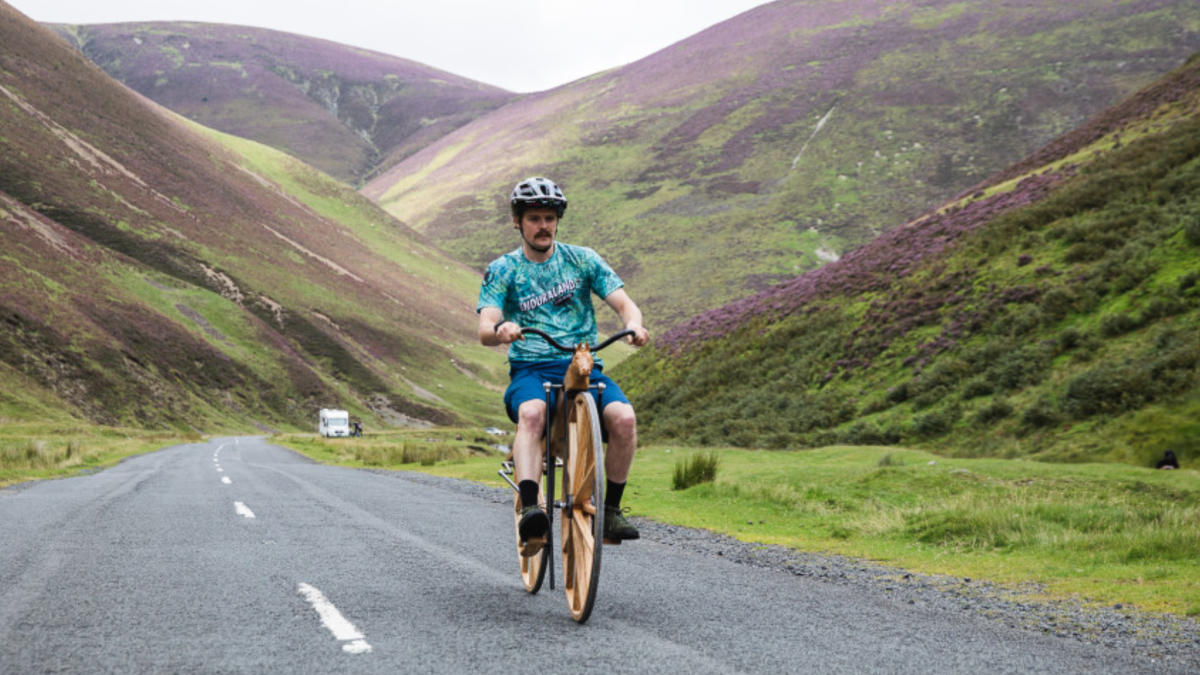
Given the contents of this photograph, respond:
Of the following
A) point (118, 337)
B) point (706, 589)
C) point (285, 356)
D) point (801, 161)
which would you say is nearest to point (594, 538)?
point (706, 589)

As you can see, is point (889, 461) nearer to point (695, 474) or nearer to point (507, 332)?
point (695, 474)

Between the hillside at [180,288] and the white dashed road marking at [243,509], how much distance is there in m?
51.5

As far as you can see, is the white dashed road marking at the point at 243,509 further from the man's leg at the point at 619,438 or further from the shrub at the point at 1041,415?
the shrub at the point at 1041,415

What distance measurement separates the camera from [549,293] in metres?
6.38

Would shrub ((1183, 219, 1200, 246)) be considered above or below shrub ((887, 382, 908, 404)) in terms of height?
above

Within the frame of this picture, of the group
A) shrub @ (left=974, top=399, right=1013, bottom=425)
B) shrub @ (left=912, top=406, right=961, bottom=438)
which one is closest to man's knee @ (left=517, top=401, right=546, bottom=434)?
shrub @ (left=974, top=399, right=1013, bottom=425)

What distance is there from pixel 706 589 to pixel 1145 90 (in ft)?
145

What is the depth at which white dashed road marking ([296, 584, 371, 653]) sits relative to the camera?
4870 mm

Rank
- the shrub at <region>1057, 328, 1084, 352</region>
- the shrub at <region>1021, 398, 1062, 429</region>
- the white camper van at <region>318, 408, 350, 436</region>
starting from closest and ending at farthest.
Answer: the shrub at <region>1021, 398, 1062, 429</region> → the shrub at <region>1057, 328, 1084, 352</region> → the white camper van at <region>318, 408, 350, 436</region>

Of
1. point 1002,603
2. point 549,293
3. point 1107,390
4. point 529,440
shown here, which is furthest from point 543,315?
point 1107,390

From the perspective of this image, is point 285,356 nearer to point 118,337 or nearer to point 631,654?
point 118,337

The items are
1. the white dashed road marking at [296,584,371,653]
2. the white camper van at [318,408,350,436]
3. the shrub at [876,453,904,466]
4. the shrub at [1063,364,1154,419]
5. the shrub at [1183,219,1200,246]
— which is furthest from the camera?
the white camper van at [318,408,350,436]

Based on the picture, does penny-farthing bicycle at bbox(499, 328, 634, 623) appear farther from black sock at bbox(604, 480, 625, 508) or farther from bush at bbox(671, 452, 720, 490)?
bush at bbox(671, 452, 720, 490)

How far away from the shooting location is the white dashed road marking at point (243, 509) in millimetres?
11908
